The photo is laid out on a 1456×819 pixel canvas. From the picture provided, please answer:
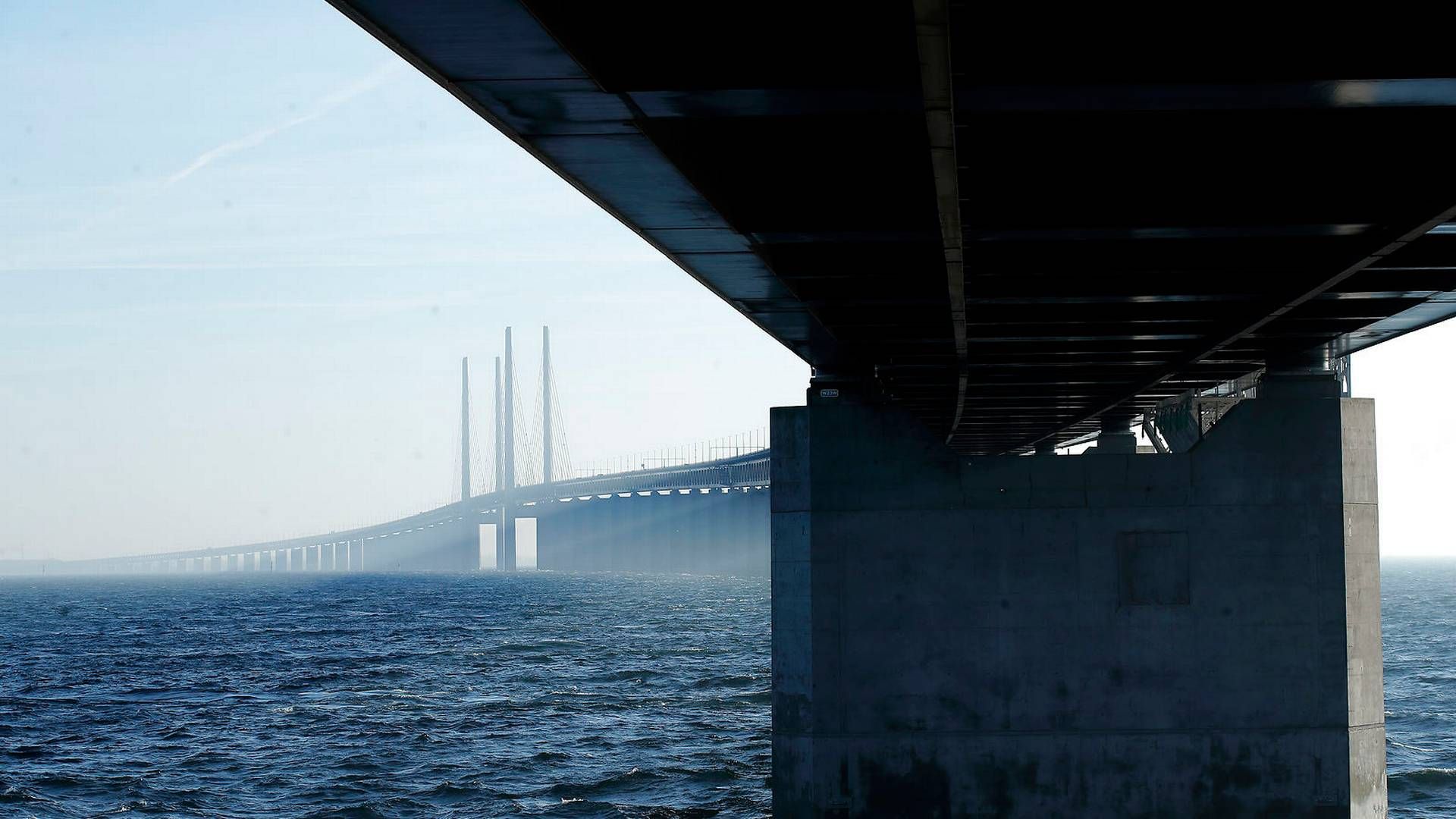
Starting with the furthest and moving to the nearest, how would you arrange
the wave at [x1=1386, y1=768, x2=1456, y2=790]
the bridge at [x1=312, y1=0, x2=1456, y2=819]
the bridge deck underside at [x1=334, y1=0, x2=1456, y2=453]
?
1. the wave at [x1=1386, y1=768, x2=1456, y2=790]
2. the bridge at [x1=312, y1=0, x2=1456, y2=819]
3. the bridge deck underside at [x1=334, y1=0, x2=1456, y2=453]

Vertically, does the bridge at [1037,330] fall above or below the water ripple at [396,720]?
above

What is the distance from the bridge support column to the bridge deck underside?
815 centimetres

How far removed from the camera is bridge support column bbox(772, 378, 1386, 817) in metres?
26.6

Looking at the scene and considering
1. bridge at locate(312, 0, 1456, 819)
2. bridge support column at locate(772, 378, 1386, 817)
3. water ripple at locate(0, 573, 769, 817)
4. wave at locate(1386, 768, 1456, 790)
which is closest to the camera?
bridge at locate(312, 0, 1456, 819)

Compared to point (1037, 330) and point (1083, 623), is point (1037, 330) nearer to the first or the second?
point (1037, 330)

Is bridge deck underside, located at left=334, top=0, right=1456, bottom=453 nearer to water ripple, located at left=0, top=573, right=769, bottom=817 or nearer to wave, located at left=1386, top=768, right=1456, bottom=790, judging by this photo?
water ripple, located at left=0, top=573, right=769, bottom=817

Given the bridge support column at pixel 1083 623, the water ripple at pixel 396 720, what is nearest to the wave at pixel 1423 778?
the bridge support column at pixel 1083 623

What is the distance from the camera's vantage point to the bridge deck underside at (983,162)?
844cm

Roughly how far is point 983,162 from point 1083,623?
60.5 ft

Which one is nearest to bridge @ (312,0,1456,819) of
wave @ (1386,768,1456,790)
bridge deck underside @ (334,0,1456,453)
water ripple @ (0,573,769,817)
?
bridge deck underside @ (334,0,1456,453)

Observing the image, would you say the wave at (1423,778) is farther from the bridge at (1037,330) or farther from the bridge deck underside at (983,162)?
the bridge deck underside at (983,162)

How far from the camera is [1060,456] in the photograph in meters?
29.0

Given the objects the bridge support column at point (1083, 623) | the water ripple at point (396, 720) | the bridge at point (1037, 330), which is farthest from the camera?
the water ripple at point (396, 720)

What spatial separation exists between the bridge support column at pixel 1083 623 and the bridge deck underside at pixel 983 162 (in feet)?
26.7
